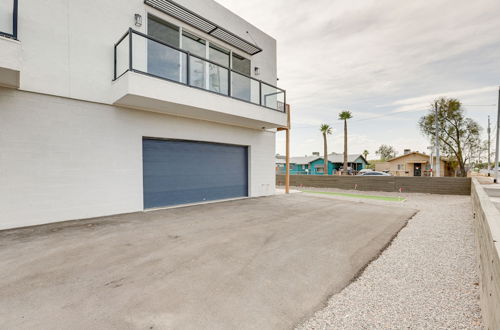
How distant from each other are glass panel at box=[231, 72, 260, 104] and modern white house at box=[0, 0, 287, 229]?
0.04 meters

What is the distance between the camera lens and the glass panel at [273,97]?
889cm

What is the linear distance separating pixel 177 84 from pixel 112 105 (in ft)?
6.12

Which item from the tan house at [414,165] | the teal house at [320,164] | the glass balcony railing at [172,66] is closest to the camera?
the glass balcony railing at [172,66]

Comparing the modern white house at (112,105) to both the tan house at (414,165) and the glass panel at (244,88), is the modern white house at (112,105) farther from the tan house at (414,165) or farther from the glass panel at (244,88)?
the tan house at (414,165)

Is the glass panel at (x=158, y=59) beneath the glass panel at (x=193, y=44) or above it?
beneath

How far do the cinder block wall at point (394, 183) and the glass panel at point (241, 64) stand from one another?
9.39m

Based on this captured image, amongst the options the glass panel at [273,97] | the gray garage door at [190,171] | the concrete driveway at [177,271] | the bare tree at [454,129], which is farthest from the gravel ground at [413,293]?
the bare tree at [454,129]

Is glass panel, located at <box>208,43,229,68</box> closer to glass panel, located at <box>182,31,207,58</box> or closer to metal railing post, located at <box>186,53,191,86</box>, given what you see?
glass panel, located at <box>182,31,207,58</box>

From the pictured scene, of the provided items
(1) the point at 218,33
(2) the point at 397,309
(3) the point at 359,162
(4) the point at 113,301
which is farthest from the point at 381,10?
(3) the point at 359,162

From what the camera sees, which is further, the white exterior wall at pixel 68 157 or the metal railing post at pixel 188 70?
the metal railing post at pixel 188 70

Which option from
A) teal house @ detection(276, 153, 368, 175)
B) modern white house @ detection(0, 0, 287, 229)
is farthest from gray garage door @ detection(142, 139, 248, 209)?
teal house @ detection(276, 153, 368, 175)

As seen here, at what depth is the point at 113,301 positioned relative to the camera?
2.39 metres

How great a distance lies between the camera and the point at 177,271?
309 cm

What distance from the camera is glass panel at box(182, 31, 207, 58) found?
7.77 m
